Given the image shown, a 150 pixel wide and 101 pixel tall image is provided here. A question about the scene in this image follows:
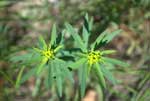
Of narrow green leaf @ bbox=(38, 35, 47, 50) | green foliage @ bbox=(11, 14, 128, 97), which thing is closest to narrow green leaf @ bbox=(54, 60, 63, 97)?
green foliage @ bbox=(11, 14, 128, 97)

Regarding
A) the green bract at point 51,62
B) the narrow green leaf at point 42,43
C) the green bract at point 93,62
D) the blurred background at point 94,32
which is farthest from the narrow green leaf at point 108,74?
the blurred background at point 94,32

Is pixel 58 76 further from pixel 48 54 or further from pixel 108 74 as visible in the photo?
pixel 108 74

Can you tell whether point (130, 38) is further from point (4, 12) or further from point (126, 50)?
point (4, 12)

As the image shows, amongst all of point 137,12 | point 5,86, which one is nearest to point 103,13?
point 137,12

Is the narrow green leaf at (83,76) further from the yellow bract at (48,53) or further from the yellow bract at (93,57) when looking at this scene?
the yellow bract at (48,53)

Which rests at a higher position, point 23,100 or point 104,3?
point 104,3

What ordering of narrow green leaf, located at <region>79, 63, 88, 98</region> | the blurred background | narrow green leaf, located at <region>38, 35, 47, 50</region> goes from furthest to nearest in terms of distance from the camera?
the blurred background → narrow green leaf, located at <region>38, 35, 47, 50</region> → narrow green leaf, located at <region>79, 63, 88, 98</region>

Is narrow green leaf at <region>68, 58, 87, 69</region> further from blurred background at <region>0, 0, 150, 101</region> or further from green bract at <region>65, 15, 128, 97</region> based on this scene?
blurred background at <region>0, 0, 150, 101</region>
